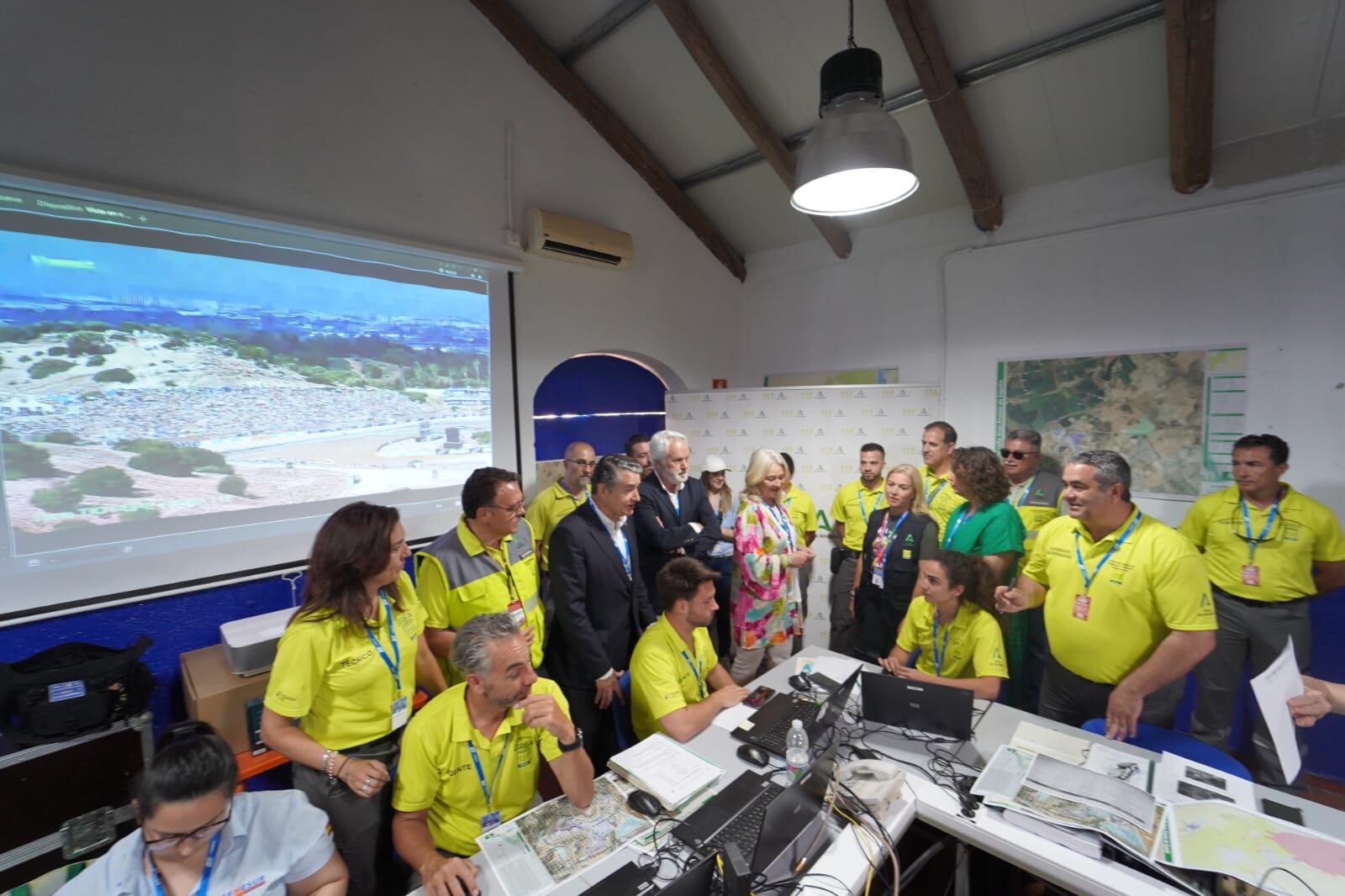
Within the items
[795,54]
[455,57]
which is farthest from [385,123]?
A: [795,54]

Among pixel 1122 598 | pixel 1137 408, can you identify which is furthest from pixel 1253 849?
pixel 1137 408

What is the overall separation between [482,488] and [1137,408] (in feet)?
13.7

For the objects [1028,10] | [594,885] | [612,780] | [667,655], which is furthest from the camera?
[1028,10]

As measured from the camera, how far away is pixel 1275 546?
279 centimetres

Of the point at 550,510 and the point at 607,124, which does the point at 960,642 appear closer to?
the point at 550,510

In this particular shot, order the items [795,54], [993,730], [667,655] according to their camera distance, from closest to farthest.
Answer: [993,730]
[667,655]
[795,54]

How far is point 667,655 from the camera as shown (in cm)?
214

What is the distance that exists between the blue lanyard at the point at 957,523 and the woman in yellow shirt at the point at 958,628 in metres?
0.80

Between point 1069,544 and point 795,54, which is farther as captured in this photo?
point 795,54

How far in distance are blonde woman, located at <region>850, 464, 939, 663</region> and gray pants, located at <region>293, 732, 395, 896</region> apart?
2486 mm

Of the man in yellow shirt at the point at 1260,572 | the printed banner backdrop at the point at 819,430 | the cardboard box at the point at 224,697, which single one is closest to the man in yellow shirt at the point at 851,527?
the printed banner backdrop at the point at 819,430

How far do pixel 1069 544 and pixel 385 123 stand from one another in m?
4.36

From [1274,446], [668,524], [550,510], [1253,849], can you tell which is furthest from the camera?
[550,510]

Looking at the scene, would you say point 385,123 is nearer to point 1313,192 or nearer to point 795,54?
point 795,54
